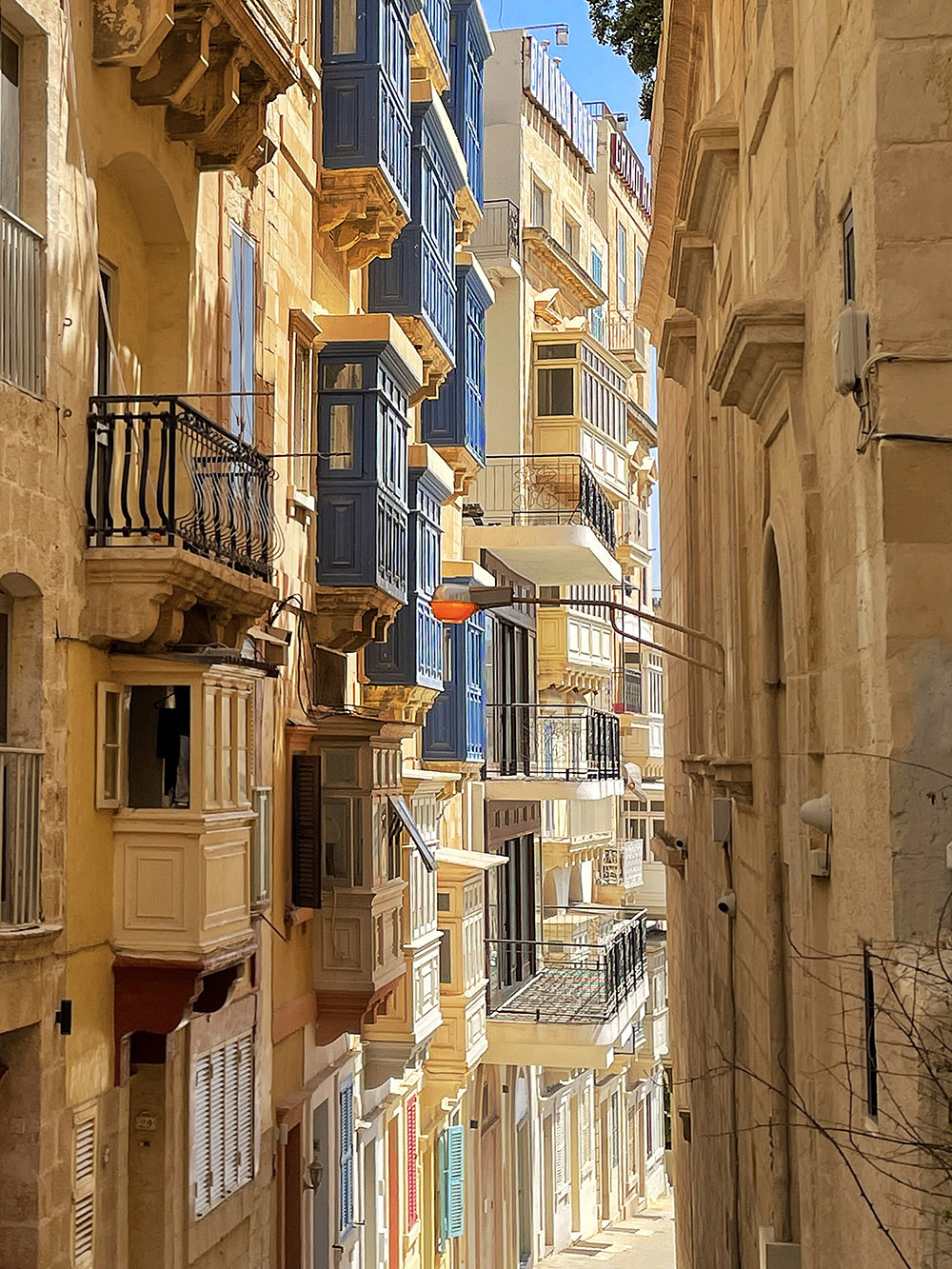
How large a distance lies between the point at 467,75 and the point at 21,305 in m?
15.5

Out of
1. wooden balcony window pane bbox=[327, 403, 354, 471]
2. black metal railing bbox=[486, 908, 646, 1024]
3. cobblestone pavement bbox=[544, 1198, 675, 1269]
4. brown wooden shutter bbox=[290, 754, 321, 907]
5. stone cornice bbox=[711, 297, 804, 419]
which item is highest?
wooden balcony window pane bbox=[327, 403, 354, 471]

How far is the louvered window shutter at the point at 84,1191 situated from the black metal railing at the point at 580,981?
42.3 feet

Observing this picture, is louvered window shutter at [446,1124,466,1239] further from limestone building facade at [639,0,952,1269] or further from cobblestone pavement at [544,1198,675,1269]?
limestone building facade at [639,0,952,1269]

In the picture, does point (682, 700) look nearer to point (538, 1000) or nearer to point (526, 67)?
point (538, 1000)

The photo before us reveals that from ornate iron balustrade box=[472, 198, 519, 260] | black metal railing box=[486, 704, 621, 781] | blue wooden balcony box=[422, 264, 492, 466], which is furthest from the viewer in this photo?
ornate iron balustrade box=[472, 198, 519, 260]

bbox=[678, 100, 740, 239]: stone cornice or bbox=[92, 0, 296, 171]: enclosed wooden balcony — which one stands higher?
bbox=[92, 0, 296, 171]: enclosed wooden balcony

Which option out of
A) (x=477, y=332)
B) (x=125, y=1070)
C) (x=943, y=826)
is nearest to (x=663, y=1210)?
(x=477, y=332)

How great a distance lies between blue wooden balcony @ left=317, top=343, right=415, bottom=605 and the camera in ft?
55.1

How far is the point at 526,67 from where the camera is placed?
33906mm

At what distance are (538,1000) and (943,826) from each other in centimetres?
2195

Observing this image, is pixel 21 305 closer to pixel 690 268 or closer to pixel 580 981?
pixel 690 268

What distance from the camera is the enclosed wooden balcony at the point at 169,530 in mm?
10711

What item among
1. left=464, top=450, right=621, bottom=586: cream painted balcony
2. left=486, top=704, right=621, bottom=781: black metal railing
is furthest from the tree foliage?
left=486, top=704, right=621, bottom=781: black metal railing

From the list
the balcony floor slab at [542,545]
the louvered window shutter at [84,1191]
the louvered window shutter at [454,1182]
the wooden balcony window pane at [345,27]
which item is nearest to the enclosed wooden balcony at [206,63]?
the wooden balcony window pane at [345,27]
